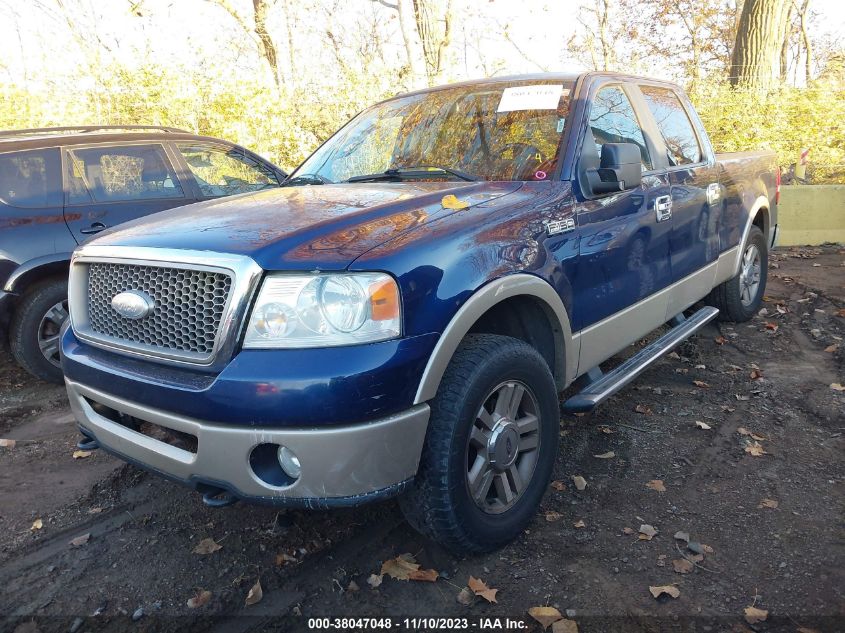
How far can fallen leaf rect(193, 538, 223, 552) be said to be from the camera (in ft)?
9.49

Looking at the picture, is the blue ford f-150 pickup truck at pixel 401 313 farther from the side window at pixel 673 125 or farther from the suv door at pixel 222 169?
the suv door at pixel 222 169

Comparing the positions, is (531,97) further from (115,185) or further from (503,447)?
(115,185)

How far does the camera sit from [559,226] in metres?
3.04

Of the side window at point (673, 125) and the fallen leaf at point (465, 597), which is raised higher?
the side window at point (673, 125)

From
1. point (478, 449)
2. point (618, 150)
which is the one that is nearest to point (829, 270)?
point (618, 150)

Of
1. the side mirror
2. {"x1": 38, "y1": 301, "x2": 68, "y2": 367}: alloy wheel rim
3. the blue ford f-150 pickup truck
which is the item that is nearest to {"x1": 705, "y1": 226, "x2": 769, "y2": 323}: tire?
the blue ford f-150 pickup truck

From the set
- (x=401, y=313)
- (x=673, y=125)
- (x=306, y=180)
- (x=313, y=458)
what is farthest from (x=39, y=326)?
(x=673, y=125)

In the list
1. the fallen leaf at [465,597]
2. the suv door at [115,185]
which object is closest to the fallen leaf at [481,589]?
the fallen leaf at [465,597]

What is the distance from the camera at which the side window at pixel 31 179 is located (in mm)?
4887

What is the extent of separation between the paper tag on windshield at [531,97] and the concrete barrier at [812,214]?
24.5ft

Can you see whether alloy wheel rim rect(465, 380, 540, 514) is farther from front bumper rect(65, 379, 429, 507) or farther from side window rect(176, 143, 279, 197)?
side window rect(176, 143, 279, 197)

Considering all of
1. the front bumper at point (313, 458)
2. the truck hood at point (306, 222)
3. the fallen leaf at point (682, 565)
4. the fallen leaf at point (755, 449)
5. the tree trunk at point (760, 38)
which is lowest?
the fallen leaf at point (755, 449)

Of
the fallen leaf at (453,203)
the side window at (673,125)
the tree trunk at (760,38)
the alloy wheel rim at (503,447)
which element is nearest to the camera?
the alloy wheel rim at (503,447)

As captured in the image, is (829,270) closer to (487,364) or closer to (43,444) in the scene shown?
(487,364)
